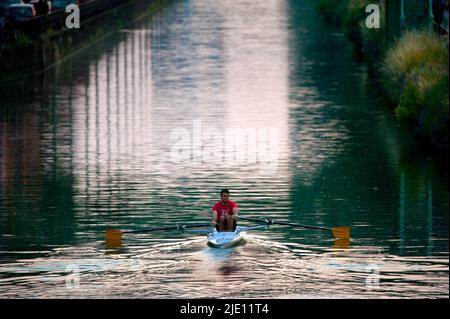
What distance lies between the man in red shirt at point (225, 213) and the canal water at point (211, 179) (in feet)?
1.77

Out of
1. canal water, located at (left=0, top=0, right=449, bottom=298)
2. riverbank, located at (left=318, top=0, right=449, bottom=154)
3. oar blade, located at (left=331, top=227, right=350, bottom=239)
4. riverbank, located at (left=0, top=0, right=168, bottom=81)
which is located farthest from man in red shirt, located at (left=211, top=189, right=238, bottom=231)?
riverbank, located at (left=0, top=0, right=168, bottom=81)

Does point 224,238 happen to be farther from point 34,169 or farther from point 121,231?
point 34,169

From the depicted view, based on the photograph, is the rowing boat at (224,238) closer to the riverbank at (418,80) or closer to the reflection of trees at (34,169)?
the reflection of trees at (34,169)

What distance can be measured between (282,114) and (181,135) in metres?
5.88

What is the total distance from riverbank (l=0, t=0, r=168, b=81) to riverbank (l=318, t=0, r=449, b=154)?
13542 millimetres

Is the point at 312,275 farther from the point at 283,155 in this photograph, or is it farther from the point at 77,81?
the point at 77,81

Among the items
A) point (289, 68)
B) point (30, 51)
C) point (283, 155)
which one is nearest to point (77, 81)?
point (30, 51)

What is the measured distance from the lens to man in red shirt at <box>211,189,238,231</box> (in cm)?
3036

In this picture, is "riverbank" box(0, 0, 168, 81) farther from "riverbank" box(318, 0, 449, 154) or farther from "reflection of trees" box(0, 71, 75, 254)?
"riverbank" box(318, 0, 449, 154)

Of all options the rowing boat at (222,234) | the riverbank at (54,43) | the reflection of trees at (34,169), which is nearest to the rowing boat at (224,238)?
the rowing boat at (222,234)

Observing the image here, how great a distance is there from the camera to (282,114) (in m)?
52.0

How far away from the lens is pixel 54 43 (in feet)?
225

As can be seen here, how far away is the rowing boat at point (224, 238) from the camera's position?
30030mm

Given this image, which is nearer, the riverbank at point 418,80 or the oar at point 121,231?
the oar at point 121,231
